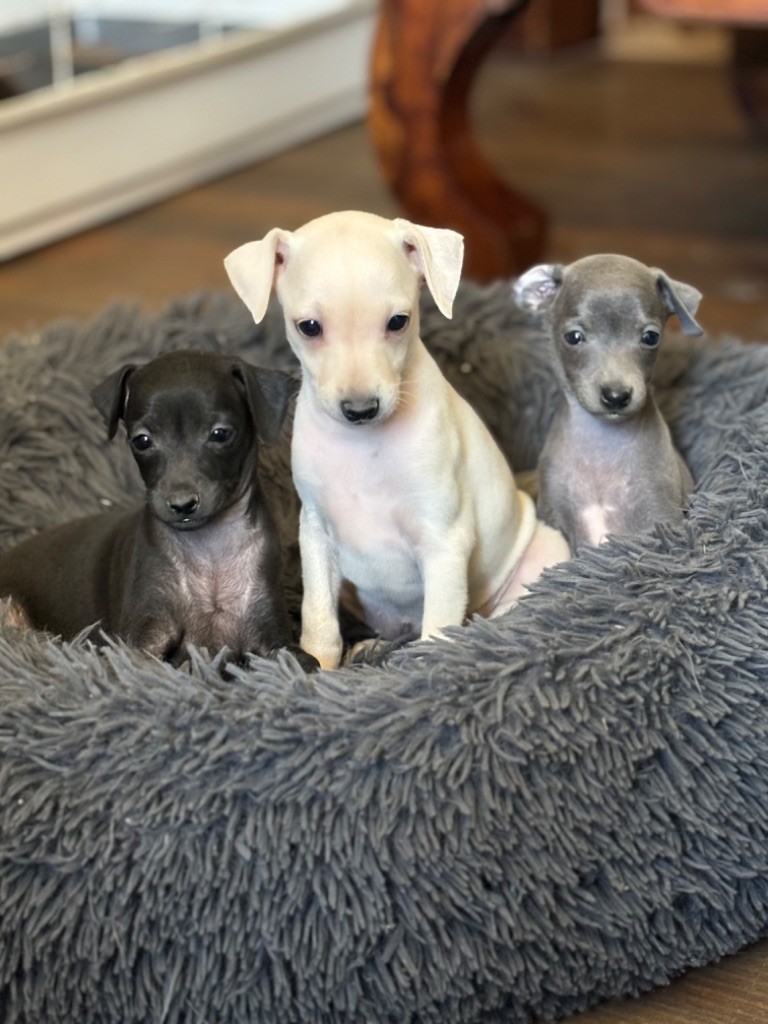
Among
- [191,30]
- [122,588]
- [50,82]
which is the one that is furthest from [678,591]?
[191,30]

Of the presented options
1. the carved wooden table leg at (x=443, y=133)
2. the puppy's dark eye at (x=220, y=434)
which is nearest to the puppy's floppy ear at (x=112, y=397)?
the puppy's dark eye at (x=220, y=434)

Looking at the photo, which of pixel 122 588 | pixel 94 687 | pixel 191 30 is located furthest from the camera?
pixel 191 30

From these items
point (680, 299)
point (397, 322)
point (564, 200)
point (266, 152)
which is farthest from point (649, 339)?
point (266, 152)

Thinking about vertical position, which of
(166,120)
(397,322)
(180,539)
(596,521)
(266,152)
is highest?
(397,322)

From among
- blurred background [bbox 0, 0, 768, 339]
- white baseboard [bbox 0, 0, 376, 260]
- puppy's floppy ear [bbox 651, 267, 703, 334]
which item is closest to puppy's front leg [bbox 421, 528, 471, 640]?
puppy's floppy ear [bbox 651, 267, 703, 334]

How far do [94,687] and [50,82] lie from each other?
3274 millimetres

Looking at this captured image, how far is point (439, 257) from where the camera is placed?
6.40 ft

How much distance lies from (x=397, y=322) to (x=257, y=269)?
0.21 m

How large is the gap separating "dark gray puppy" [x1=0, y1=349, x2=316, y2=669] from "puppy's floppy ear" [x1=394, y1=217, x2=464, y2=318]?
9.9 inches

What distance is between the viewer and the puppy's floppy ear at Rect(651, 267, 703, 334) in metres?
2.17

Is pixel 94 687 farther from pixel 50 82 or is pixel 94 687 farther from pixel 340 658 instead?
pixel 50 82

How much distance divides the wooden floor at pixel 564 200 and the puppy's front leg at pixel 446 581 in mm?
1987

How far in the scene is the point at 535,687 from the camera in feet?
5.58

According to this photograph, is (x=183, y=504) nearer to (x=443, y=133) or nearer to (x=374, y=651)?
(x=374, y=651)
